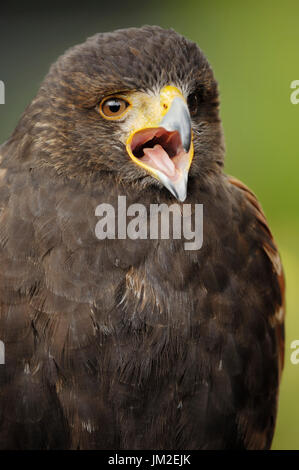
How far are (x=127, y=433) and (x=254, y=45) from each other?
2.66 m

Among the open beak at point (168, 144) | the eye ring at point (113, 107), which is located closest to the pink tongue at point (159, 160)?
the open beak at point (168, 144)

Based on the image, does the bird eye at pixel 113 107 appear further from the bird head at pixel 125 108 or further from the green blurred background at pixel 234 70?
the green blurred background at pixel 234 70

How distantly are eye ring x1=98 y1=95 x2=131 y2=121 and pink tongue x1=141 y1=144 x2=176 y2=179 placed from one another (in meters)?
0.11

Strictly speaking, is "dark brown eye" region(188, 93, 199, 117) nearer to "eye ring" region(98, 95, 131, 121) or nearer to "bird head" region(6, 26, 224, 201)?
"bird head" region(6, 26, 224, 201)

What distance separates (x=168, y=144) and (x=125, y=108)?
0.15 meters

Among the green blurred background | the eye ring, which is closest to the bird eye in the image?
the eye ring

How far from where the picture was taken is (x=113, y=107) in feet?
6.89

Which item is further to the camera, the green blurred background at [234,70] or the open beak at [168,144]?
the green blurred background at [234,70]

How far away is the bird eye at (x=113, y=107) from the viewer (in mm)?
2102

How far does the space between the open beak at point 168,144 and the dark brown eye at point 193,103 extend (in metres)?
0.08

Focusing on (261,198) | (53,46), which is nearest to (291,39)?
(261,198)

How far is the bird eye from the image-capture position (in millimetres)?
2102

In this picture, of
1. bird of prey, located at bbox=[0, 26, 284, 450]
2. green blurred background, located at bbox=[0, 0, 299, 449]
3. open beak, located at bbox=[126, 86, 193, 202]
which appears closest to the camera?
open beak, located at bbox=[126, 86, 193, 202]

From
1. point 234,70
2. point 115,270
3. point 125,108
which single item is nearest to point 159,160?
point 125,108
